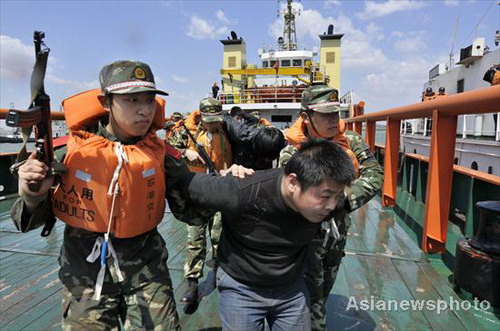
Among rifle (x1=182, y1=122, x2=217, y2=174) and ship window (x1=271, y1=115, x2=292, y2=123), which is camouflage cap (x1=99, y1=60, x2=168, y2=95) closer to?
rifle (x1=182, y1=122, x2=217, y2=174)

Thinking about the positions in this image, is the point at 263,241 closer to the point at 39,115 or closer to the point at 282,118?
the point at 39,115

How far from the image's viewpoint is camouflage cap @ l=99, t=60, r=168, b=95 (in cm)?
147

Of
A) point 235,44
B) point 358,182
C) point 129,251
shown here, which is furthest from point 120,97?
point 235,44

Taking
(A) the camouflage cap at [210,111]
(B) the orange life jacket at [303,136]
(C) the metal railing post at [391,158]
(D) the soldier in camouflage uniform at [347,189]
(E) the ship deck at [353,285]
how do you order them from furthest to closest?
(C) the metal railing post at [391,158] → (A) the camouflage cap at [210,111] → (E) the ship deck at [353,285] → (B) the orange life jacket at [303,136] → (D) the soldier in camouflage uniform at [347,189]

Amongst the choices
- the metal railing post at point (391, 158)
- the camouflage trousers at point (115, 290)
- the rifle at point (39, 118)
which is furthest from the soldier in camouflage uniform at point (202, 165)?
the metal railing post at point (391, 158)

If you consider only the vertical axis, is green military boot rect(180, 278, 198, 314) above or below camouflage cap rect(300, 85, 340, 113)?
below

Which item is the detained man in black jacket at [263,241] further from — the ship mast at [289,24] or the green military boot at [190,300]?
the ship mast at [289,24]

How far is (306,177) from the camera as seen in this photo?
1382mm

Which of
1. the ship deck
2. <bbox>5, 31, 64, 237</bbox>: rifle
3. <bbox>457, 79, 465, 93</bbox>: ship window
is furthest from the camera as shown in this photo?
<bbox>457, 79, 465, 93</bbox>: ship window

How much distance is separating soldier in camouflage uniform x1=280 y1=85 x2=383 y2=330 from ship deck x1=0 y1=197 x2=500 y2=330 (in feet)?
A: 1.79

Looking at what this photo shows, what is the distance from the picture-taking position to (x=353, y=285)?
311 centimetres

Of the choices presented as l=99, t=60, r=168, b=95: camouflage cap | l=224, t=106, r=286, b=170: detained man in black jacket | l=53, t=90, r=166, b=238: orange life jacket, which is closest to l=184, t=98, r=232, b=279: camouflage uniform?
l=224, t=106, r=286, b=170: detained man in black jacket

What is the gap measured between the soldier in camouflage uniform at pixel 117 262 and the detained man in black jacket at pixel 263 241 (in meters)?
0.30

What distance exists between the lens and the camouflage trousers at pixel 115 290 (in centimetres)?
151
